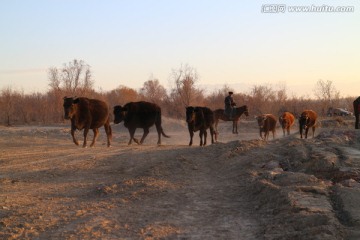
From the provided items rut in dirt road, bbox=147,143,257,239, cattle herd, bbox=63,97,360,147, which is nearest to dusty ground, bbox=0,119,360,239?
rut in dirt road, bbox=147,143,257,239

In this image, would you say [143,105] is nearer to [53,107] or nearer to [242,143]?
[242,143]

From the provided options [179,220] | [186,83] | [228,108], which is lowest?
[179,220]

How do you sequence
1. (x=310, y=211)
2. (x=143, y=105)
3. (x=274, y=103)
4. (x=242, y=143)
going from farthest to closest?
(x=274, y=103) → (x=143, y=105) → (x=242, y=143) → (x=310, y=211)

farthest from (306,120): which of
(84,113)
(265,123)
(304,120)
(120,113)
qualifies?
(84,113)

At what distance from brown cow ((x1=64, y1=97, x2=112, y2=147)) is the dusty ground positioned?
2583 millimetres

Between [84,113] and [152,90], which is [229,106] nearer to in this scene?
[84,113]

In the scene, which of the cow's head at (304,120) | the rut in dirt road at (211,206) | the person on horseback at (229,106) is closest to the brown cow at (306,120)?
the cow's head at (304,120)

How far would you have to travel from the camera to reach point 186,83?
2105 inches

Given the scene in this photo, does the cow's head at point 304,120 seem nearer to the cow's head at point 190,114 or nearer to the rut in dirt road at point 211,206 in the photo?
the cow's head at point 190,114

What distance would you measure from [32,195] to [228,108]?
20382mm

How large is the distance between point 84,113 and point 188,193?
10.0 meters

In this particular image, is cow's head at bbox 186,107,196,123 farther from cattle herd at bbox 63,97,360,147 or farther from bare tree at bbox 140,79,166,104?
bare tree at bbox 140,79,166,104

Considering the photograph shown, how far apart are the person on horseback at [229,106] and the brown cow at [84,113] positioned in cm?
1047

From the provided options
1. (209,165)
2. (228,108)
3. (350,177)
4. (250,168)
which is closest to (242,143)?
(209,165)
